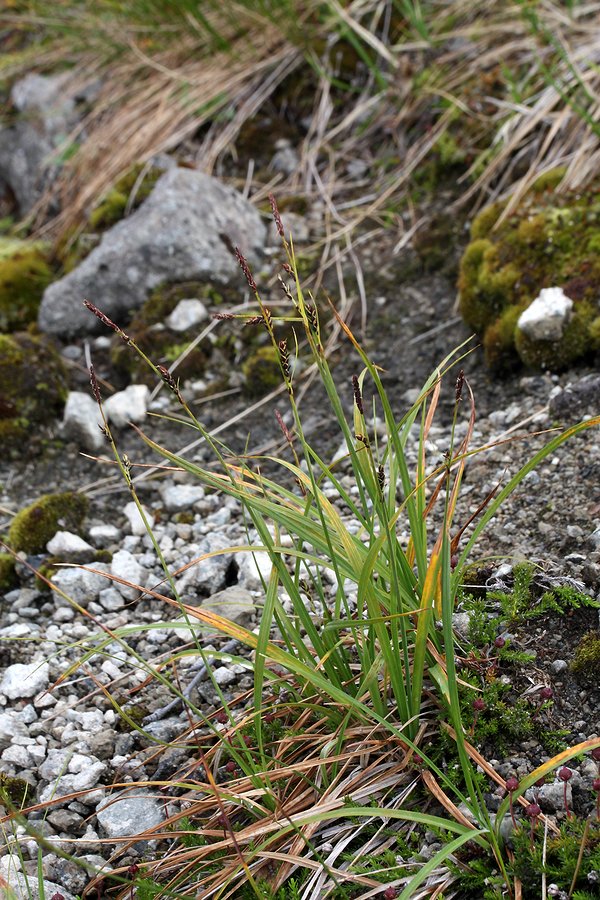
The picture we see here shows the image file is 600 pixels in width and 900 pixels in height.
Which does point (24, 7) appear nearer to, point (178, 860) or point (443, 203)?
point (443, 203)

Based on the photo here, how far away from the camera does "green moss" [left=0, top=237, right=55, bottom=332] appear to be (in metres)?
4.47

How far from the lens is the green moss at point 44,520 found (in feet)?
10.1

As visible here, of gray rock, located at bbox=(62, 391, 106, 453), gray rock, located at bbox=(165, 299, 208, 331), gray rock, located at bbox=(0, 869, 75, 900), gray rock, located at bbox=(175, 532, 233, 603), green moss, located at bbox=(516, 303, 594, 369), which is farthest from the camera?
gray rock, located at bbox=(165, 299, 208, 331)

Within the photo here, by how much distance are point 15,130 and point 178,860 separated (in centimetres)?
605

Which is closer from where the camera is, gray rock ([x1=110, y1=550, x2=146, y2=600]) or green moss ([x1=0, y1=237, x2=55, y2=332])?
gray rock ([x1=110, y1=550, x2=146, y2=600])

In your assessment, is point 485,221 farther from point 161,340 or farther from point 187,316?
→ point 161,340

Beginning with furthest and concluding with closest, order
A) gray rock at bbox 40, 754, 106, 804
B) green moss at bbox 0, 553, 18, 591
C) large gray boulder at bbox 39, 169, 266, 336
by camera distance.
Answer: large gray boulder at bbox 39, 169, 266, 336 → green moss at bbox 0, 553, 18, 591 → gray rock at bbox 40, 754, 106, 804

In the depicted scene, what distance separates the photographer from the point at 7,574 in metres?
2.97

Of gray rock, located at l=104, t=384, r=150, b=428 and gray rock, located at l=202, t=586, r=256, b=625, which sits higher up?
gray rock, located at l=104, t=384, r=150, b=428

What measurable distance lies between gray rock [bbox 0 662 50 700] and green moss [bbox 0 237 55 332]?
2.43 meters

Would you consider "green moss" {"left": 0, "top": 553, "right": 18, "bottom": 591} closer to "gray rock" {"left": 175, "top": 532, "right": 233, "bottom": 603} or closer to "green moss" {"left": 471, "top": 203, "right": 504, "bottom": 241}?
"gray rock" {"left": 175, "top": 532, "right": 233, "bottom": 603}

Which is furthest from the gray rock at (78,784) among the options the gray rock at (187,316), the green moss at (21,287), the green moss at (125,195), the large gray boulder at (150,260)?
the green moss at (125,195)

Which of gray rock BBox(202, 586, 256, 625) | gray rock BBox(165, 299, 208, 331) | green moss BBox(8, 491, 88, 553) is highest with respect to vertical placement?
gray rock BBox(165, 299, 208, 331)

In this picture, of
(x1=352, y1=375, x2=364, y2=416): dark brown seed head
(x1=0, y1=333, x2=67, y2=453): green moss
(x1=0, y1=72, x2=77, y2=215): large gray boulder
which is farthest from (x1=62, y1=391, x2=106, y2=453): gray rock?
(x1=0, y1=72, x2=77, y2=215): large gray boulder
